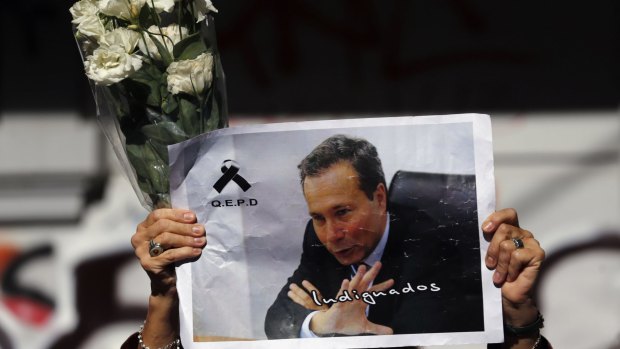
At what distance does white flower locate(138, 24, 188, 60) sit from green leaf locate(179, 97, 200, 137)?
0.09 meters

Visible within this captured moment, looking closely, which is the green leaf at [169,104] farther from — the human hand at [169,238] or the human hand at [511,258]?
the human hand at [511,258]

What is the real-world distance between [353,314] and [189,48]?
0.57m

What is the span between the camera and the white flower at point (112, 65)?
4.85ft

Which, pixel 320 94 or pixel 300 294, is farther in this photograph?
pixel 320 94

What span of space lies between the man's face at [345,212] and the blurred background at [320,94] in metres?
2.13

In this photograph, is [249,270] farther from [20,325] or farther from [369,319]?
[20,325]

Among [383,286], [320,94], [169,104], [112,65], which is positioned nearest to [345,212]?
[383,286]

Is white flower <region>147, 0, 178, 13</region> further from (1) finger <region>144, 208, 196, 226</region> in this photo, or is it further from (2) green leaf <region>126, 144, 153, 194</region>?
(1) finger <region>144, 208, 196, 226</region>

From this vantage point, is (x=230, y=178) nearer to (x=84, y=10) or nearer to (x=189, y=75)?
(x=189, y=75)

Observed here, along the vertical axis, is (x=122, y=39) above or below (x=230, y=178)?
above

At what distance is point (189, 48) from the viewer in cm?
155

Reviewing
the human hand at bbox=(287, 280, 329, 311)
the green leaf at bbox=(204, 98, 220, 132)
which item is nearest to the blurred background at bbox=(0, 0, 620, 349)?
the green leaf at bbox=(204, 98, 220, 132)

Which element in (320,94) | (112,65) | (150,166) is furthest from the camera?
(320,94)

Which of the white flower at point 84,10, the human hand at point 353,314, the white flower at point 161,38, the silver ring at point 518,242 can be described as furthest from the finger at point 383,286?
the white flower at point 84,10
